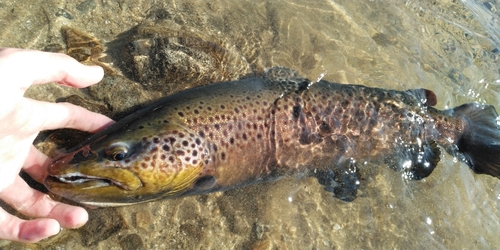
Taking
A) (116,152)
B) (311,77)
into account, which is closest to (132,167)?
(116,152)

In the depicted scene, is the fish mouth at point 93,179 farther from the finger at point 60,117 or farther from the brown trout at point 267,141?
the finger at point 60,117

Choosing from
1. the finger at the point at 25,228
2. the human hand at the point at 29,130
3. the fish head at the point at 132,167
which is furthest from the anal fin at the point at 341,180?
the finger at the point at 25,228

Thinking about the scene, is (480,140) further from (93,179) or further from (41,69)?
(41,69)

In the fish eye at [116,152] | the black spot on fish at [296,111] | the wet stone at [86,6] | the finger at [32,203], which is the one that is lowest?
the black spot on fish at [296,111]

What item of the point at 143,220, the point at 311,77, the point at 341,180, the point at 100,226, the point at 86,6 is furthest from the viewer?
the point at 311,77

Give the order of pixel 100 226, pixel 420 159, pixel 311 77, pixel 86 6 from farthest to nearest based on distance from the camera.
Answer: pixel 311 77 → pixel 86 6 → pixel 420 159 → pixel 100 226

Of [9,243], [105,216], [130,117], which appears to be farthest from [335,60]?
[9,243]
